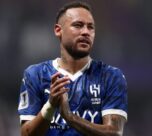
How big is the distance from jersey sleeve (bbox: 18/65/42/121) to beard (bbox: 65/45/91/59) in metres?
0.29

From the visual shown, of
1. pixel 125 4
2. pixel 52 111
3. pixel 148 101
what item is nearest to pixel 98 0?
pixel 125 4

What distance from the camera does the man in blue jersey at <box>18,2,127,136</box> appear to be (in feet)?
11.1

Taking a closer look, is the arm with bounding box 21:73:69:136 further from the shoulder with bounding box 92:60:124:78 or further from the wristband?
the shoulder with bounding box 92:60:124:78

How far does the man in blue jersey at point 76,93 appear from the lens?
3.39 metres

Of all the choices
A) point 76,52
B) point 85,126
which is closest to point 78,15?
point 76,52

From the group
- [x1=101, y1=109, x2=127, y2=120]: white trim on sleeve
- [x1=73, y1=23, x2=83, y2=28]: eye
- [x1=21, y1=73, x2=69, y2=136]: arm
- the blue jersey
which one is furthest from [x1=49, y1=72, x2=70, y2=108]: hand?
[x1=73, y1=23, x2=83, y2=28]: eye

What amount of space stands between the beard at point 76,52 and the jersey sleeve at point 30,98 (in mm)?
293

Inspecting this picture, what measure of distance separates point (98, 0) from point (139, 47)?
972 mm

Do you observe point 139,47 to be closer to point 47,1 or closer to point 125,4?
point 125,4

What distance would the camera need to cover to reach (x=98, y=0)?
7.95 metres

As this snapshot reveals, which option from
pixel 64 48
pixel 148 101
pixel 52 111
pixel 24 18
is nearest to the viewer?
pixel 52 111

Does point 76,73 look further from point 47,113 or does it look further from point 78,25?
point 47,113

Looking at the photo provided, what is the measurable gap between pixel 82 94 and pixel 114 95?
22cm

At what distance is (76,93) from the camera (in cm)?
359
